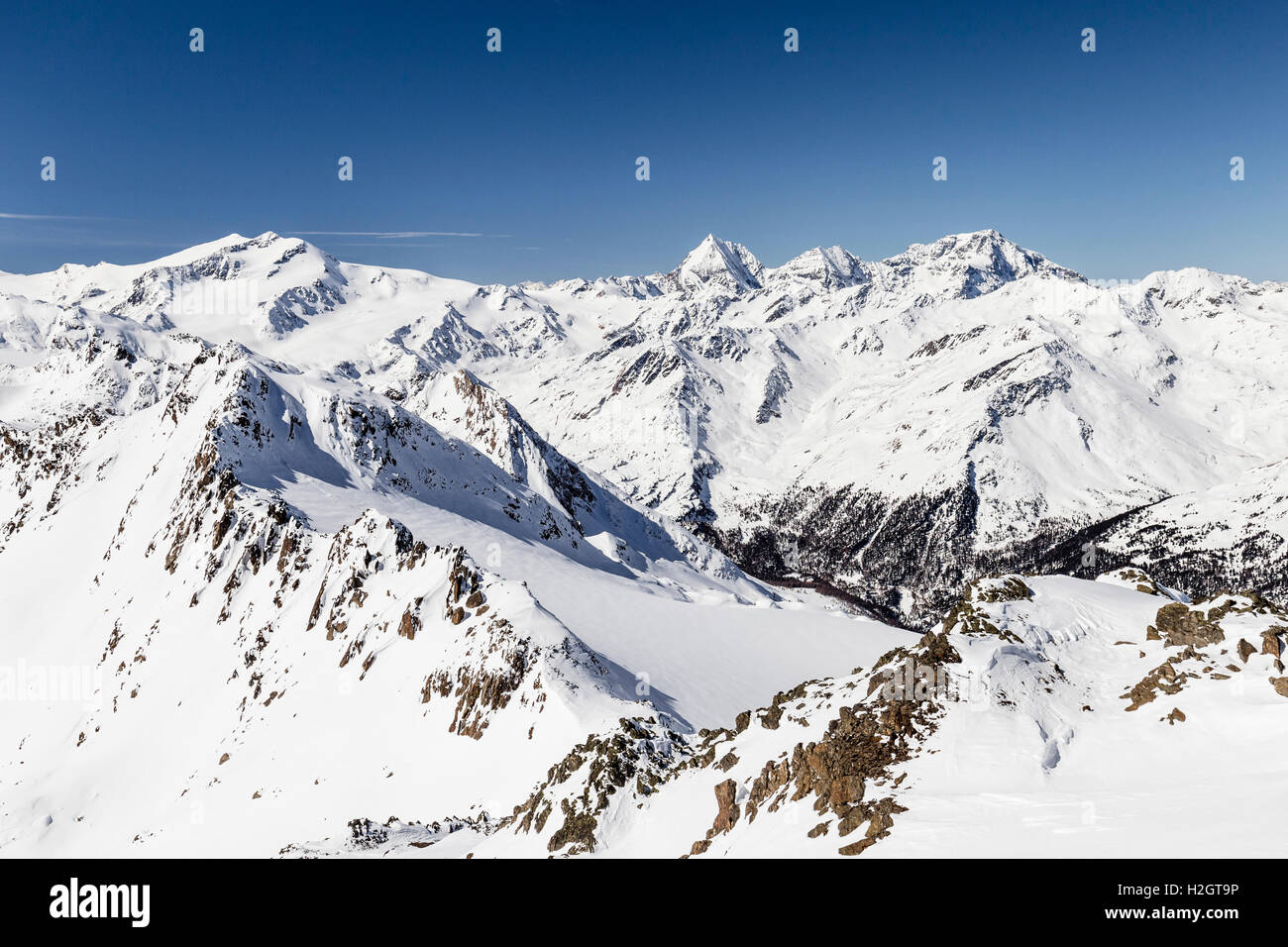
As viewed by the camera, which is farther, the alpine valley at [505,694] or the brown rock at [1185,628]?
the brown rock at [1185,628]

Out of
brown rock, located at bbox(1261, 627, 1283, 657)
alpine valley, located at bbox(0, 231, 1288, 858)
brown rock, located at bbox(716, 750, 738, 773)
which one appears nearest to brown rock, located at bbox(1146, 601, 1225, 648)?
alpine valley, located at bbox(0, 231, 1288, 858)

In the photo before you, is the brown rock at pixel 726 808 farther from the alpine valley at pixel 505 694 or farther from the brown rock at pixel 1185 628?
the brown rock at pixel 1185 628

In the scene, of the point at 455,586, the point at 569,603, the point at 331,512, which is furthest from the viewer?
the point at 331,512

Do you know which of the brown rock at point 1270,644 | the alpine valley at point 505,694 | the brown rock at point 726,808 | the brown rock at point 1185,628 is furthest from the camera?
the brown rock at point 1185,628

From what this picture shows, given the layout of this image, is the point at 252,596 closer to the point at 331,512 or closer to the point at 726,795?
the point at 331,512

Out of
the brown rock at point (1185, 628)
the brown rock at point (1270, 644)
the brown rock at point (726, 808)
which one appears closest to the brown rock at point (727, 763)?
the brown rock at point (726, 808)

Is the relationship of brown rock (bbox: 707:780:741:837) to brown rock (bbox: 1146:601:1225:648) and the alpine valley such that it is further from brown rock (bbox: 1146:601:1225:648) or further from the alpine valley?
brown rock (bbox: 1146:601:1225:648)

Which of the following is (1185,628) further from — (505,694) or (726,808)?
(505,694)

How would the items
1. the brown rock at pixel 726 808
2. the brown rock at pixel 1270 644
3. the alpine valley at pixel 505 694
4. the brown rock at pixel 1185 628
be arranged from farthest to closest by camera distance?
1. the brown rock at pixel 1185 628
2. the brown rock at pixel 726 808
3. the brown rock at pixel 1270 644
4. the alpine valley at pixel 505 694

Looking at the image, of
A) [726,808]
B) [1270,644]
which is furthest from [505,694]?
[1270,644]

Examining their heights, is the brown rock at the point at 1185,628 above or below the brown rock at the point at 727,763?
above
